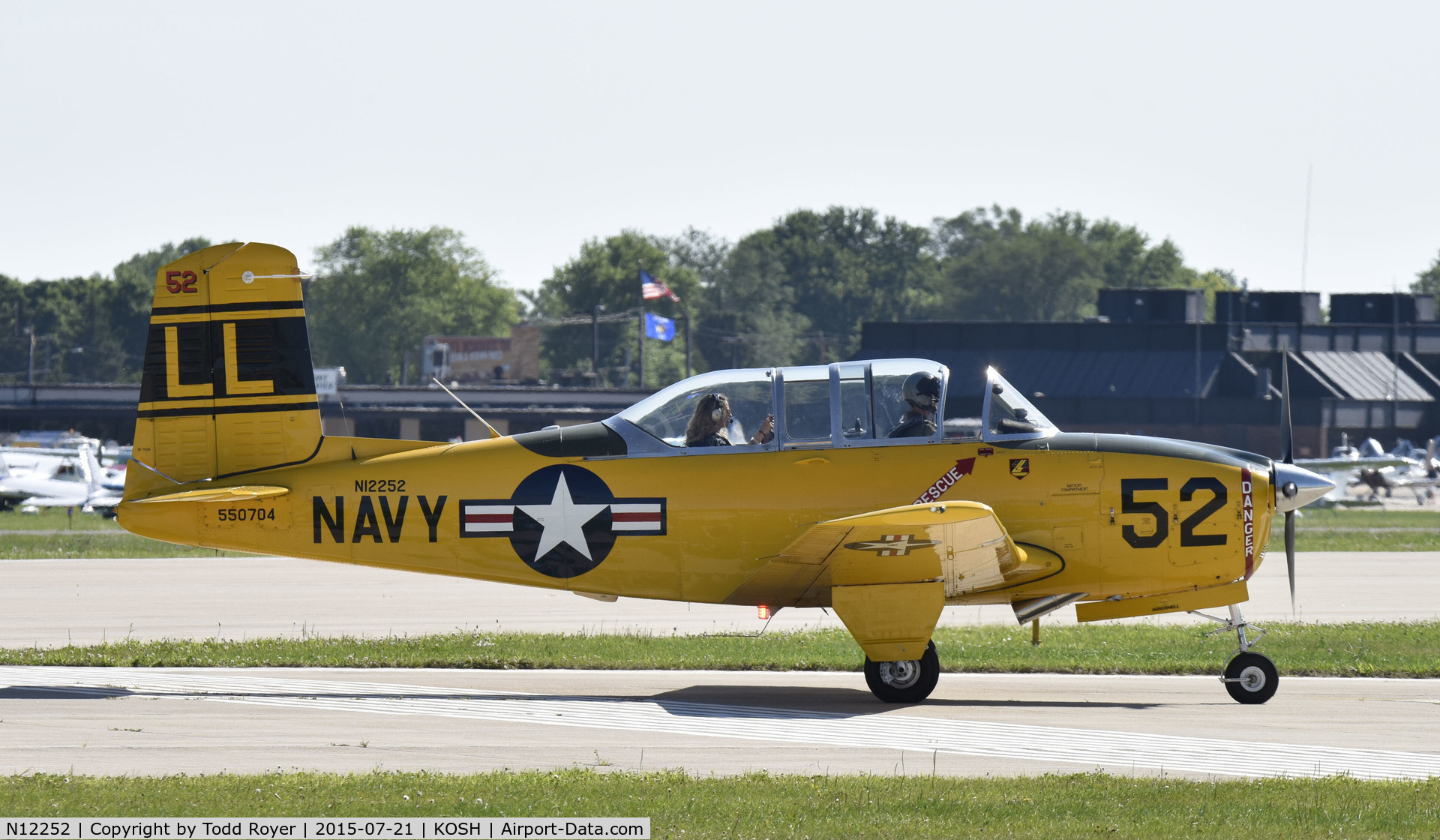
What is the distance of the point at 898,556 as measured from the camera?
11156mm

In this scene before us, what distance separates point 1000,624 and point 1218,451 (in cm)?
609

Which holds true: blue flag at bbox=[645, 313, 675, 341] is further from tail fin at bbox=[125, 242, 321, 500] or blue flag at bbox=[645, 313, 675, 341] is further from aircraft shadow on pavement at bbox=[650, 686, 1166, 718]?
aircraft shadow on pavement at bbox=[650, 686, 1166, 718]

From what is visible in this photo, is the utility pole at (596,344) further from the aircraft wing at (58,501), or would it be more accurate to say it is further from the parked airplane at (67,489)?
the aircraft wing at (58,501)

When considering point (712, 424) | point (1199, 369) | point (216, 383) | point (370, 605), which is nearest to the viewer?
point (712, 424)

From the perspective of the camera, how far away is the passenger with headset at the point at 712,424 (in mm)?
11766

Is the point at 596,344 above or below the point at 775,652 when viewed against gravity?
above

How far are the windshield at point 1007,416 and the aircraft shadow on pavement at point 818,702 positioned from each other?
2.27 metres

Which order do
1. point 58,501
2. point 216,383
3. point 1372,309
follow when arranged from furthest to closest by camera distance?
point 1372,309 < point 58,501 < point 216,383

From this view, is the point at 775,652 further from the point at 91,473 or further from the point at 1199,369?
the point at 1199,369

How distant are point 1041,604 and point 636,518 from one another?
3544 millimetres

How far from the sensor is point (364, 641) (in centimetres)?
1524

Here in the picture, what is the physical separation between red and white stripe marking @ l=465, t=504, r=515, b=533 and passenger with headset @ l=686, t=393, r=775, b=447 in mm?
1674

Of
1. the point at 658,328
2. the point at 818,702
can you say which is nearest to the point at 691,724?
the point at 818,702

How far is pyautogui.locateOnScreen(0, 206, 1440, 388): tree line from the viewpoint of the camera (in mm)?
134000
